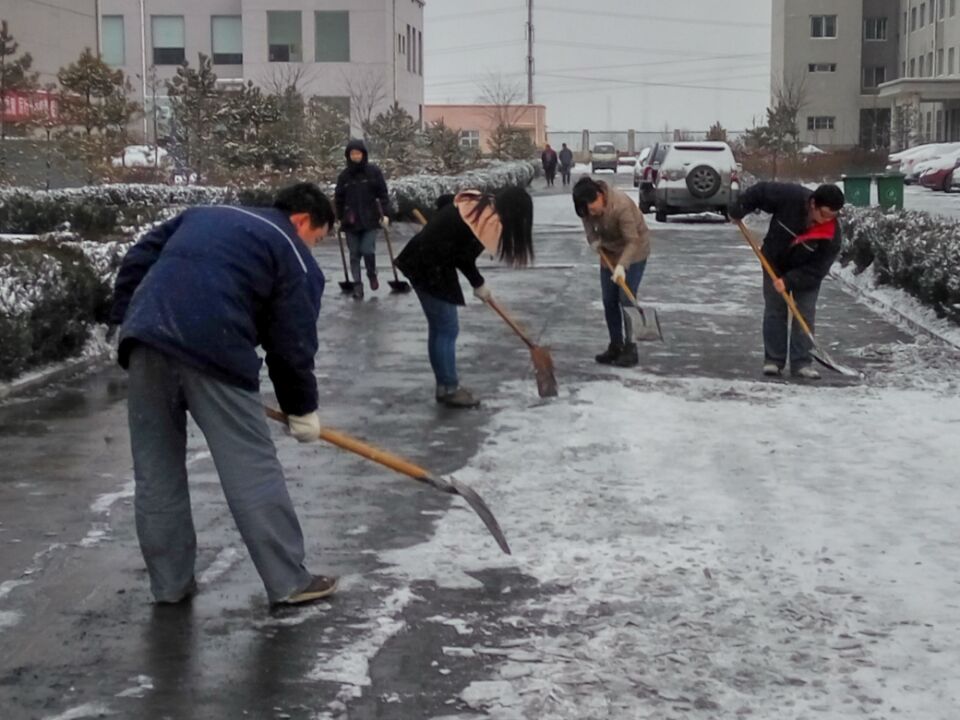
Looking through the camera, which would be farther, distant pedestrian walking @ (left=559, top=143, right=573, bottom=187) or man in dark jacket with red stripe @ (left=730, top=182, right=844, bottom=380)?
distant pedestrian walking @ (left=559, top=143, right=573, bottom=187)

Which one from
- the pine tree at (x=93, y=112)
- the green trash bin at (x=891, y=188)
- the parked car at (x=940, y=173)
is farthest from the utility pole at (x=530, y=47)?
the green trash bin at (x=891, y=188)

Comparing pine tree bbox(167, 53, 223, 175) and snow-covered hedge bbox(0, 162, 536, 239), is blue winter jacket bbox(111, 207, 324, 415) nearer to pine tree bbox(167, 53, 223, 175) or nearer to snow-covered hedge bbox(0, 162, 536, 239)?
snow-covered hedge bbox(0, 162, 536, 239)

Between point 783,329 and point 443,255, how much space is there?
2792mm

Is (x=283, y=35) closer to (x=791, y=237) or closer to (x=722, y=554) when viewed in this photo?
(x=791, y=237)

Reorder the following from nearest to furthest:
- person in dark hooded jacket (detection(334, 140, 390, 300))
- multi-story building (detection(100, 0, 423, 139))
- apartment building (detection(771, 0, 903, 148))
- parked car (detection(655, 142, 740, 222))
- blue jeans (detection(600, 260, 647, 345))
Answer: blue jeans (detection(600, 260, 647, 345)) → person in dark hooded jacket (detection(334, 140, 390, 300)) → parked car (detection(655, 142, 740, 222)) → multi-story building (detection(100, 0, 423, 139)) → apartment building (detection(771, 0, 903, 148))

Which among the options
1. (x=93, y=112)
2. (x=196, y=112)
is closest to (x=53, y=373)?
(x=196, y=112)

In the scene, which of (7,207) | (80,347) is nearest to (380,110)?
(7,207)

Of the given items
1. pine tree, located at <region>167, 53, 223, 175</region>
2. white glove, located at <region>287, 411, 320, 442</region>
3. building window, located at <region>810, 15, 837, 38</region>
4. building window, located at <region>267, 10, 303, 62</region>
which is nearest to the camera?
white glove, located at <region>287, 411, 320, 442</region>

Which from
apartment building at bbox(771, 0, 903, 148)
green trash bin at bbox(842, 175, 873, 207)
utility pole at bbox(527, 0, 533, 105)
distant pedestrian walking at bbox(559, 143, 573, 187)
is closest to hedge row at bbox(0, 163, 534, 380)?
green trash bin at bbox(842, 175, 873, 207)

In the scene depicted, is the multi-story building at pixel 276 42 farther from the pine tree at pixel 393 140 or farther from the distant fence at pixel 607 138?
the distant fence at pixel 607 138

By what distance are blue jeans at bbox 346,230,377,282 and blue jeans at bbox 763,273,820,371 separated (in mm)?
5966

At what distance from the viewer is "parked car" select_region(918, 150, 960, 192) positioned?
1671 inches

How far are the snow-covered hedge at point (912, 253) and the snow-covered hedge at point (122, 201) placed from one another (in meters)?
4.36

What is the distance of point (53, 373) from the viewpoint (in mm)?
10469
